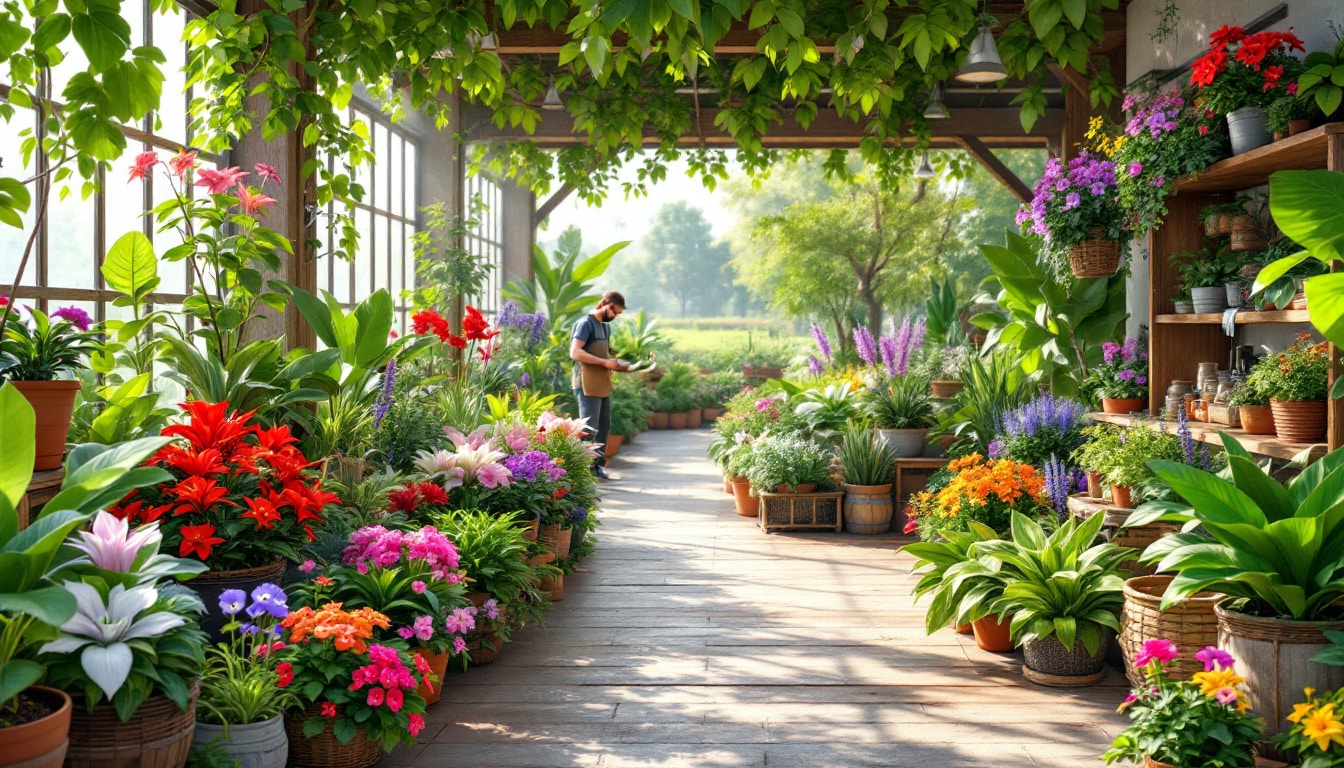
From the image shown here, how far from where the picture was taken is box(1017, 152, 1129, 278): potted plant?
4.93 meters

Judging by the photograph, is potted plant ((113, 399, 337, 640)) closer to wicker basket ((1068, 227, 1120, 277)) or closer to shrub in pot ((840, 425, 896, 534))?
wicker basket ((1068, 227, 1120, 277))

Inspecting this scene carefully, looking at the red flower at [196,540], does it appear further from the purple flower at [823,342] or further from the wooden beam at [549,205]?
the wooden beam at [549,205]

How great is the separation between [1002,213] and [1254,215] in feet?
57.3

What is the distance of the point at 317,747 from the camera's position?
2789mm

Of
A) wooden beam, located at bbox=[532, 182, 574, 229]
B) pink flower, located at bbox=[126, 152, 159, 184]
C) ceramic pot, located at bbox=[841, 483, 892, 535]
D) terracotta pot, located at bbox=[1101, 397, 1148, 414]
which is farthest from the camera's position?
wooden beam, located at bbox=[532, 182, 574, 229]

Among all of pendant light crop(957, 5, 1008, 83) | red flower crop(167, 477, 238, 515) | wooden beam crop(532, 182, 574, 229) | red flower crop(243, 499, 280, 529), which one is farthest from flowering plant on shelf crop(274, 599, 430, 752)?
wooden beam crop(532, 182, 574, 229)

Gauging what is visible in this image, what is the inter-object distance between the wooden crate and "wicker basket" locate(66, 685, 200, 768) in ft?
15.1

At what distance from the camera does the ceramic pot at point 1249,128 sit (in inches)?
149

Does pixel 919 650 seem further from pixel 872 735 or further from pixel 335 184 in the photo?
pixel 335 184

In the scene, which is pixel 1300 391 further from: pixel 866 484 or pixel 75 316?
pixel 75 316

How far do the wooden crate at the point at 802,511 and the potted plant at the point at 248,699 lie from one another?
4.11m

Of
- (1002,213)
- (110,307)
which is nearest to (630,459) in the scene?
(110,307)

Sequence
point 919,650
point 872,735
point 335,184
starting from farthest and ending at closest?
point 335,184
point 919,650
point 872,735

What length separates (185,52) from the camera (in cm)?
447
